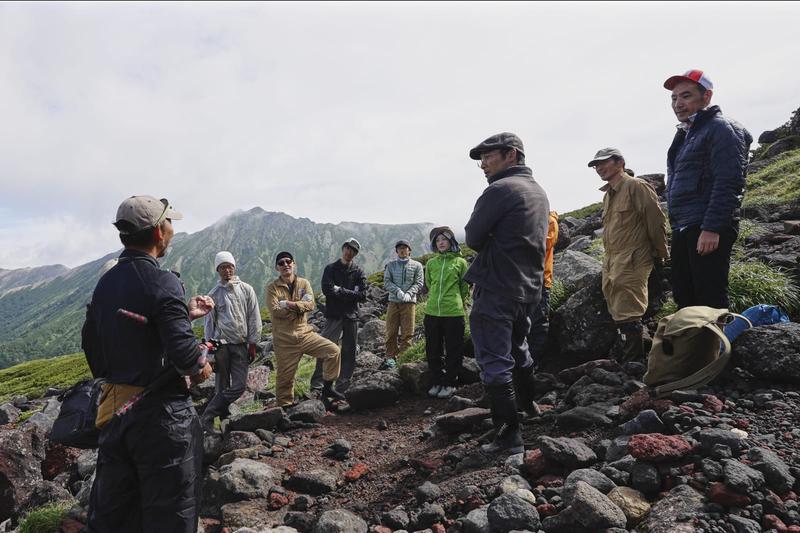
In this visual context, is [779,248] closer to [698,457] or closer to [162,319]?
[698,457]

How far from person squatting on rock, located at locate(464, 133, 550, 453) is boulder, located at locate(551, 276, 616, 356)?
3.10m

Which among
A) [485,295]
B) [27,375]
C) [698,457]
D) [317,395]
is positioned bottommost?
[27,375]

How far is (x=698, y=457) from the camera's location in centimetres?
359

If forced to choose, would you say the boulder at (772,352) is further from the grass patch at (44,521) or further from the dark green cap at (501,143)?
the grass patch at (44,521)

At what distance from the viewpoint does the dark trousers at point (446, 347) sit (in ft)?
29.0

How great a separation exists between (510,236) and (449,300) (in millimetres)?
4068

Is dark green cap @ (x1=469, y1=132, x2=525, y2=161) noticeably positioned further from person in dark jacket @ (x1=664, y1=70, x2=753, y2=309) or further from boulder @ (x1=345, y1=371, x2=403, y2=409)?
boulder @ (x1=345, y1=371, x2=403, y2=409)

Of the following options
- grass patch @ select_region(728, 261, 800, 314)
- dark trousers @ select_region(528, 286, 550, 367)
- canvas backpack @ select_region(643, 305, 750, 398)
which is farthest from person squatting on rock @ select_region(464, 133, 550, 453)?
grass patch @ select_region(728, 261, 800, 314)

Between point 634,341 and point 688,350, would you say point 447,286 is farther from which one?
point 688,350

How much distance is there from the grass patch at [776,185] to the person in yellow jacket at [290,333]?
13.5 m

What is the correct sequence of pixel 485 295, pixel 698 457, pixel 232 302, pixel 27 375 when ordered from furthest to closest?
1. pixel 27 375
2. pixel 232 302
3. pixel 485 295
4. pixel 698 457

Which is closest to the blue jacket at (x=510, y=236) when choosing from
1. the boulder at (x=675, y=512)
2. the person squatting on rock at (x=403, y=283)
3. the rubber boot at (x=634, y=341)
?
the boulder at (x=675, y=512)

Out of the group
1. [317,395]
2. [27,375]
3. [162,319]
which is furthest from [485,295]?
[27,375]

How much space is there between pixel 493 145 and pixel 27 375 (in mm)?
72434
